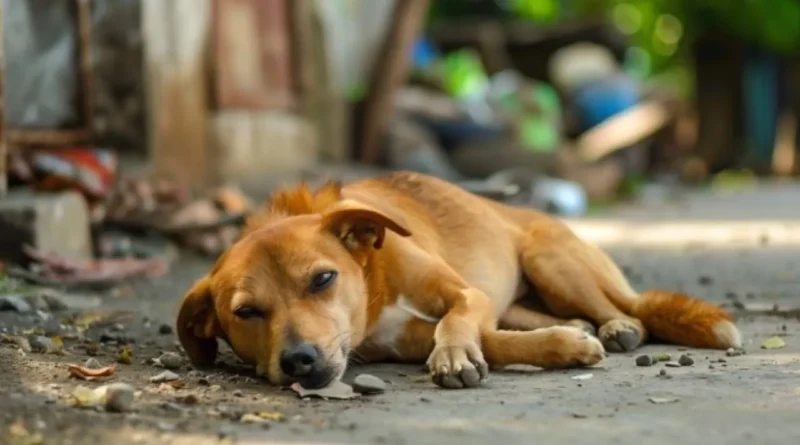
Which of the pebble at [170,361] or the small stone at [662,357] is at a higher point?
the small stone at [662,357]

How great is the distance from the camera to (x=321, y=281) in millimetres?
3904

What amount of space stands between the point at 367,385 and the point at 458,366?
0.29 m

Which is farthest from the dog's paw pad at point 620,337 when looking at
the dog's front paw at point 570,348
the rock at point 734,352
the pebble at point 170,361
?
the pebble at point 170,361

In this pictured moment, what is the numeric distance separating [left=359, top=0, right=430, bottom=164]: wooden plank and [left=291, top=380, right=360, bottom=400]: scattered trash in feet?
29.9

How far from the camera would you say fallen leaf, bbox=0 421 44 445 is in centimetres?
277

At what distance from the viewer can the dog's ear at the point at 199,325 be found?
13.6 ft

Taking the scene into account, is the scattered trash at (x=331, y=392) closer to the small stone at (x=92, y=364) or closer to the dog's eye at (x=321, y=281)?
the dog's eye at (x=321, y=281)

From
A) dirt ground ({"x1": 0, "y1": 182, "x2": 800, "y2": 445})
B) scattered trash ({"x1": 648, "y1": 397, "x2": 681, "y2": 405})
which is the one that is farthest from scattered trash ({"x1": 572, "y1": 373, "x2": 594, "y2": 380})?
scattered trash ({"x1": 648, "y1": 397, "x2": 681, "y2": 405})

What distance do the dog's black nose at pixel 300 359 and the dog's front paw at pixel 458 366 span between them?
393 mm

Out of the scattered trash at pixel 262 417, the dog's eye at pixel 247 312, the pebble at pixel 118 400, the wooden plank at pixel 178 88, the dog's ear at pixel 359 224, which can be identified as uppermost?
the wooden plank at pixel 178 88

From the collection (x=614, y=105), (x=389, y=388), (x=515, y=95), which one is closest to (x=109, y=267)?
(x=389, y=388)

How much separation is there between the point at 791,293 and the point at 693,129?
1671 cm

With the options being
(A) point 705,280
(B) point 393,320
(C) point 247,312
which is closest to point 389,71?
(A) point 705,280

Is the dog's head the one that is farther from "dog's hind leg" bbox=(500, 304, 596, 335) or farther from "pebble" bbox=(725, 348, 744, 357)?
"pebble" bbox=(725, 348, 744, 357)
